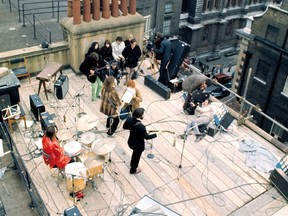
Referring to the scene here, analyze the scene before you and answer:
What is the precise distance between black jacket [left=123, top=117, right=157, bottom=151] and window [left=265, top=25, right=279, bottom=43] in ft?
69.3

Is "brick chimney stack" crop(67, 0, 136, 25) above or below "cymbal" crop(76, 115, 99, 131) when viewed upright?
above

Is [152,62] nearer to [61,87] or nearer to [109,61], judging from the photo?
[109,61]

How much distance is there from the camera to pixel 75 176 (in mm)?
8711

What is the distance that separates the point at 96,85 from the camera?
13.1 meters

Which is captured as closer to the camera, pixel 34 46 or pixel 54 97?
pixel 54 97

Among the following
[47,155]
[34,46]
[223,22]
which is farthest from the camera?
[223,22]

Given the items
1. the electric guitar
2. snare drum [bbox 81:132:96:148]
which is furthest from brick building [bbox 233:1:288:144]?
snare drum [bbox 81:132:96:148]

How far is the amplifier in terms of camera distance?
11075 millimetres

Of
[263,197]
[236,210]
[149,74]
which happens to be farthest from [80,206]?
[149,74]

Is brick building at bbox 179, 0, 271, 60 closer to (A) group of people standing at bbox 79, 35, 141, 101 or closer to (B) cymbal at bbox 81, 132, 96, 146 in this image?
(A) group of people standing at bbox 79, 35, 141, 101

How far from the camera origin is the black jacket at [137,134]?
29.8ft

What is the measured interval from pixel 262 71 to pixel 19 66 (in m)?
20.9

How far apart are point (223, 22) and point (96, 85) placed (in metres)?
41.2

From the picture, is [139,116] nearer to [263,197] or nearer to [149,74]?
[263,197]
